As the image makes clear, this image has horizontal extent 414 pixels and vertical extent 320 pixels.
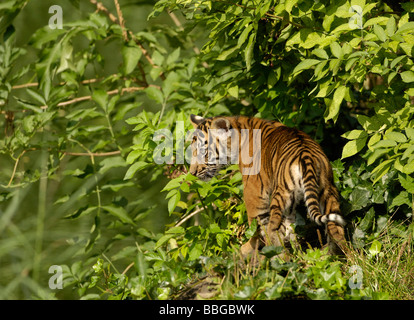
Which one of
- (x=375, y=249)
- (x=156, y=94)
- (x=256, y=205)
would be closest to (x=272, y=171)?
(x=256, y=205)

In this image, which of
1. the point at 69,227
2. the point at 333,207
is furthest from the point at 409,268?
the point at 69,227

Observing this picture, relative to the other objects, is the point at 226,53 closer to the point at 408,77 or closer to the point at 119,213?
the point at 408,77

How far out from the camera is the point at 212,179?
4.11m

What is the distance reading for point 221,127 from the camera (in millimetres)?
4254

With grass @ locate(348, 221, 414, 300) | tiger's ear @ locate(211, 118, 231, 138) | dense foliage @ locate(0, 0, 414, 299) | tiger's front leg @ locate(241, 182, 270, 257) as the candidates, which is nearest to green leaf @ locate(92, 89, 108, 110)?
dense foliage @ locate(0, 0, 414, 299)

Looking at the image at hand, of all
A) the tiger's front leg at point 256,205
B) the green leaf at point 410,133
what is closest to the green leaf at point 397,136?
the green leaf at point 410,133

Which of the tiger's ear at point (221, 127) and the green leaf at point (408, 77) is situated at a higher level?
the tiger's ear at point (221, 127)

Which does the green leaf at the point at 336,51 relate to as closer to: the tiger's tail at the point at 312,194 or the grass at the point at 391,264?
the tiger's tail at the point at 312,194

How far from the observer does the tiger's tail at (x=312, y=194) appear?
327 cm

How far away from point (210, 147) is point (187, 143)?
0.22 m
